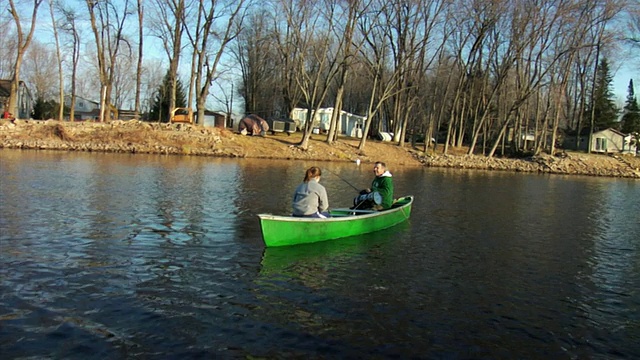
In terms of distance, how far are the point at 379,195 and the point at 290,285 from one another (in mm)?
5858

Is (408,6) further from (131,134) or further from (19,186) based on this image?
(19,186)

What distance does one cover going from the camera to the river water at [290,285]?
245 inches

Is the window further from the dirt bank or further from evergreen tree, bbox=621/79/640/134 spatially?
the dirt bank

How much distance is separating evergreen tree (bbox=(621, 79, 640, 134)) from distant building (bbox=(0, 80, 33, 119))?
7519 cm

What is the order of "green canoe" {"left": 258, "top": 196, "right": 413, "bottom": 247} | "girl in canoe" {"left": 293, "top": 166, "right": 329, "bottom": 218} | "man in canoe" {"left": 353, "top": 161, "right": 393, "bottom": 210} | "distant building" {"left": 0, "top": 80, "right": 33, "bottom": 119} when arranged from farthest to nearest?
"distant building" {"left": 0, "top": 80, "right": 33, "bottom": 119} < "man in canoe" {"left": 353, "top": 161, "right": 393, "bottom": 210} < "girl in canoe" {"left": 293, "top": 166, "right": 329, "bottom": 218} < "green canoe" {"left": 258, "top": 196, "right": 413, "bottom": 247}

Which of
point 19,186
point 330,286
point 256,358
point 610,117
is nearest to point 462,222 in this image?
point 330,286

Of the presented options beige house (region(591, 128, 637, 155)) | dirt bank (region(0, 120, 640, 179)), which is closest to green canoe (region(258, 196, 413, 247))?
dirt bank (region(0, 120, 640, 179))

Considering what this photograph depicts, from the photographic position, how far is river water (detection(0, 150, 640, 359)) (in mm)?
6230

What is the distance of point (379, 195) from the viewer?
13773 mm

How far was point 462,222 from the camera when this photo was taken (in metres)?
15.6

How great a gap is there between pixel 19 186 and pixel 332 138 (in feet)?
104

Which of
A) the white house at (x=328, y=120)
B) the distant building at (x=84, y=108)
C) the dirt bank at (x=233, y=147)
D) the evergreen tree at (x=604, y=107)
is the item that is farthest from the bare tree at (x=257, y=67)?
the evergreen tree at (x=604, y=107)

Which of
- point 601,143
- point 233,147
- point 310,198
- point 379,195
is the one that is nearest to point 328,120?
point 233,147

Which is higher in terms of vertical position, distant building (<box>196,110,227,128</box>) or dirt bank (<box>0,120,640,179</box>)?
distant building (<box>196,110,227,128</box>)
